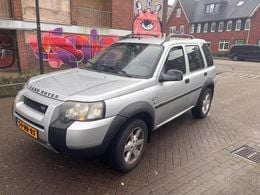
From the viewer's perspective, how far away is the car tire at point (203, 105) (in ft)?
16.9

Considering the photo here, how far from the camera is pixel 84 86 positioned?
3.05 meters

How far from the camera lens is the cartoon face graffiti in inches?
546

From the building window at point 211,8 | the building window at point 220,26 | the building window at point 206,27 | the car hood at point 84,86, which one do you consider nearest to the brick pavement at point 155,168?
the car hood at point 84,86

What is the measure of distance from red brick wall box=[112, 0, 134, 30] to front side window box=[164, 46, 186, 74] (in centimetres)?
941

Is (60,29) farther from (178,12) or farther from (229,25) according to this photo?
(178,12)

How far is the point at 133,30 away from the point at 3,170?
39.3 feet

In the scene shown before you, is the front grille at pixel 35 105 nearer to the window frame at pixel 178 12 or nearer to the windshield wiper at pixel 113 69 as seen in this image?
the windshield wiper at pixel 113 69

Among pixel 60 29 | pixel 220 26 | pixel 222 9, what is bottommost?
pixel 60 29

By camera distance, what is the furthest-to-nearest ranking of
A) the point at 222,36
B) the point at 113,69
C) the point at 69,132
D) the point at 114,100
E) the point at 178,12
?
the point at 178,12
the point at 222,36
the point at 113,69
the point at 114,100
the point at 69,132

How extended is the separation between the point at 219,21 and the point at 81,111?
129 feet

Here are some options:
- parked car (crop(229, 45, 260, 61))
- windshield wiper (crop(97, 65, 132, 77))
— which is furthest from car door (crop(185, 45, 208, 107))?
parked car (crop(229, 45, 260, 61))

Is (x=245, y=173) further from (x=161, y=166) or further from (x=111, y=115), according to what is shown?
(x=111, y=115)

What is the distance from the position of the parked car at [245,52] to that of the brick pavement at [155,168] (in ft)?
81.0

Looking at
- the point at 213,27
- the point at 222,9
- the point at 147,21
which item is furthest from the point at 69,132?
the point at 222,9
